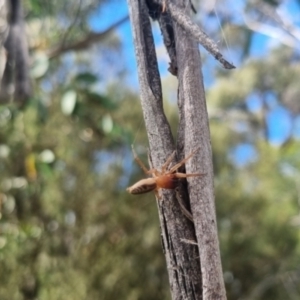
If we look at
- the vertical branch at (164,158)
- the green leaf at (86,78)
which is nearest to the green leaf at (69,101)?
the green leaf at (86,78)

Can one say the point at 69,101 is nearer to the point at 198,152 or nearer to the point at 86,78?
the point at 86,78

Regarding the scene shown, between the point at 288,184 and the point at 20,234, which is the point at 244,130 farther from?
the point at 20,234

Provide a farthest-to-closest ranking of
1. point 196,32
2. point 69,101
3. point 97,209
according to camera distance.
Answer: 1. point 97,209
2. point 69,101
3. point 196,32

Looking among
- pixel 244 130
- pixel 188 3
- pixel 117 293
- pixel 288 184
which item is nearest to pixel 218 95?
pixel 244 130

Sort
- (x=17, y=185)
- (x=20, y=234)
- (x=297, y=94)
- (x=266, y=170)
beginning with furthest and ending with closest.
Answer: (x=297, y=94)
(x=266, y=170)
(x=17, y=185)
(x=20, y=234)

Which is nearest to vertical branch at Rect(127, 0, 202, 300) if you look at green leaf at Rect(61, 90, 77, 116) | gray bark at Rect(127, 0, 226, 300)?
gray bark at Rect(127, 0, 226, 300)

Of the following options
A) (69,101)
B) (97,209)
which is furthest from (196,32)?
(97,209)

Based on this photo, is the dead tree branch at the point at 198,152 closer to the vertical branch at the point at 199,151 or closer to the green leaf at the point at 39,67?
the vertical branch at the point at 199,151
